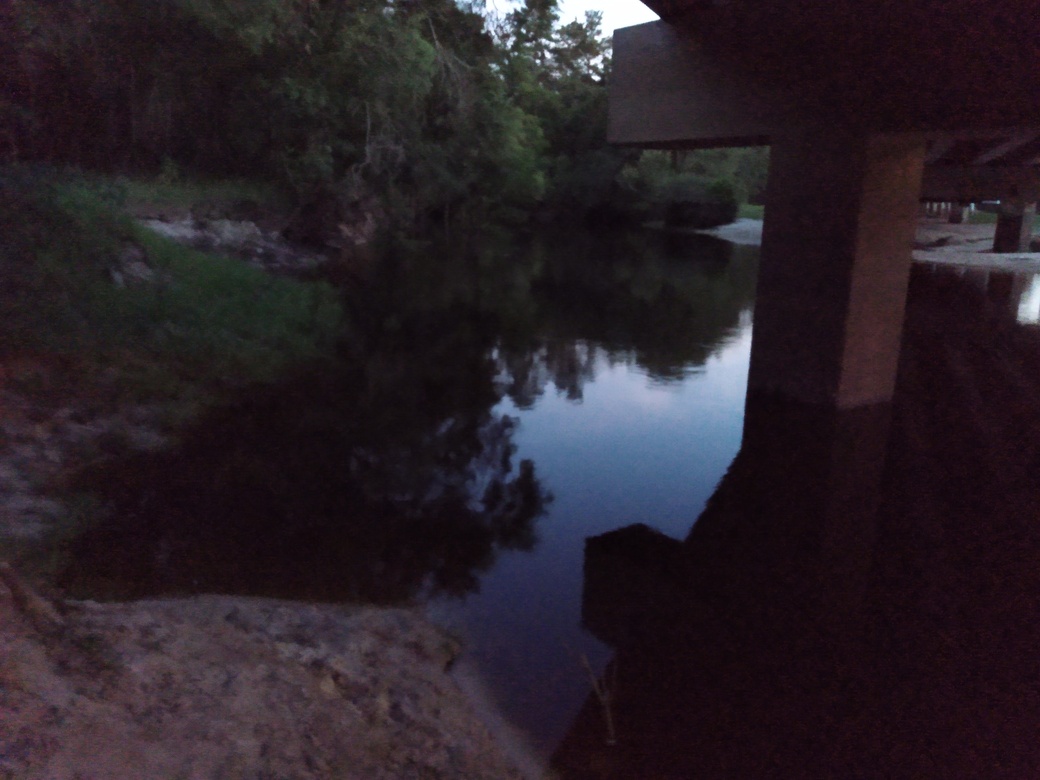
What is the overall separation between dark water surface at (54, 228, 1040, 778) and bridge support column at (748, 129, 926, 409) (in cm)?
57

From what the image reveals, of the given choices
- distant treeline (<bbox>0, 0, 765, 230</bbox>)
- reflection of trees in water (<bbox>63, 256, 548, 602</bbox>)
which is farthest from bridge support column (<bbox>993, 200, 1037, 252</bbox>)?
reflection of trees in water (<bbox>63, 256, 548, 602</bbox>)

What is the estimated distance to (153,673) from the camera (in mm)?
4238

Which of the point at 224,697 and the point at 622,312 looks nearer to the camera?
the point at 224,697

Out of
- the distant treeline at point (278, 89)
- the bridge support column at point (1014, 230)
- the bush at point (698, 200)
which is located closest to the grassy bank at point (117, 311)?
the distant treeline at point (278, 89)

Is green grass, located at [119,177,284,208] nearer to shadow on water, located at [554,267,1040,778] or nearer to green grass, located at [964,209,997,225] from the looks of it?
shadow on water, located at [554,267,1040,778]

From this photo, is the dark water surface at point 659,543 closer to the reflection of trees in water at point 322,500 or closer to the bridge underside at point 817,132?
the reflection of trees in water at point 322,500

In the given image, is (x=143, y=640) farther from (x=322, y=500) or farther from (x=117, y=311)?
(x=117, y=311)

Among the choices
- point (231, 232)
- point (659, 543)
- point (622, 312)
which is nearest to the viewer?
point (659, 543)

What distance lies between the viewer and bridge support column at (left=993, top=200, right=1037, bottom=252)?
1479 inches

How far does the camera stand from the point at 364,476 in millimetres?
9352

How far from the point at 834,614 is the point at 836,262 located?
5590 mm

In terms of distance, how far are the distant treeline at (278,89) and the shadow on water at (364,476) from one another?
633 cm

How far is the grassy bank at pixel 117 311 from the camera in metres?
10.1

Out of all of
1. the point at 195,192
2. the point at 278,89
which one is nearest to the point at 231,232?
the point at 195,192
